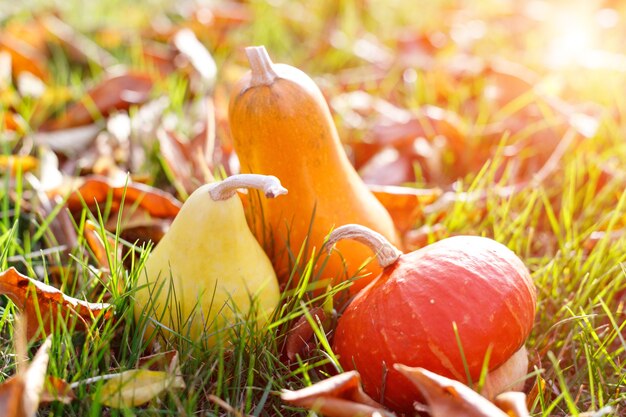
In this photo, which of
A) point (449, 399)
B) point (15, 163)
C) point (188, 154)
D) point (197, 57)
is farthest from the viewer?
point (197, 57)

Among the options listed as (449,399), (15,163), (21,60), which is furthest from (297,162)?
(21,60)

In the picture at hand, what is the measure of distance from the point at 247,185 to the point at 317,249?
37 centimetres

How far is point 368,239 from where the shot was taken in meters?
1.77

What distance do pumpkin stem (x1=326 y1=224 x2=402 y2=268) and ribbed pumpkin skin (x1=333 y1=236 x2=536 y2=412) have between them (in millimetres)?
57

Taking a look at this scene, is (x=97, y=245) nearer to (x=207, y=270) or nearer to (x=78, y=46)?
(x=207, y=270)

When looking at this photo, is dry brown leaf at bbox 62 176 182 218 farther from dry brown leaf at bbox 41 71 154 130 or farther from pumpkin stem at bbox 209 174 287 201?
dry brown leaf at bbox 41 71 154 130

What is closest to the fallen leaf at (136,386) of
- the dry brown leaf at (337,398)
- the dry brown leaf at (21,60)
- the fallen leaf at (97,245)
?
the dry brown leaf at (337,398)

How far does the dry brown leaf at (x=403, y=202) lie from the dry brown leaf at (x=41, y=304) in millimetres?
954

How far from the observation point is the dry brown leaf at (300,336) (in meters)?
1.77

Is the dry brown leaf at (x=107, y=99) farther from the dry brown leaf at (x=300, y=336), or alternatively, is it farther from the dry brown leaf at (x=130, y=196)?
the dry brown leaf at (x=300, y=336)

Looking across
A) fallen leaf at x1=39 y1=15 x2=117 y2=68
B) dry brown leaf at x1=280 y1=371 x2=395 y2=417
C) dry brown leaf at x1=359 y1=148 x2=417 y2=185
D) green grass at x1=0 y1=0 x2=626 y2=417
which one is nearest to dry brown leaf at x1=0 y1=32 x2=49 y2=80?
green grass at x1=0 y1=0 x2=626 y2=417

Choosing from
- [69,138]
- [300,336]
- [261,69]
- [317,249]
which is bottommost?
[300,336]

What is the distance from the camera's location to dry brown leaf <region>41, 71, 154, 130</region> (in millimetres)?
3062

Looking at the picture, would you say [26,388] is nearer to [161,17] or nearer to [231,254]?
[231,254]
